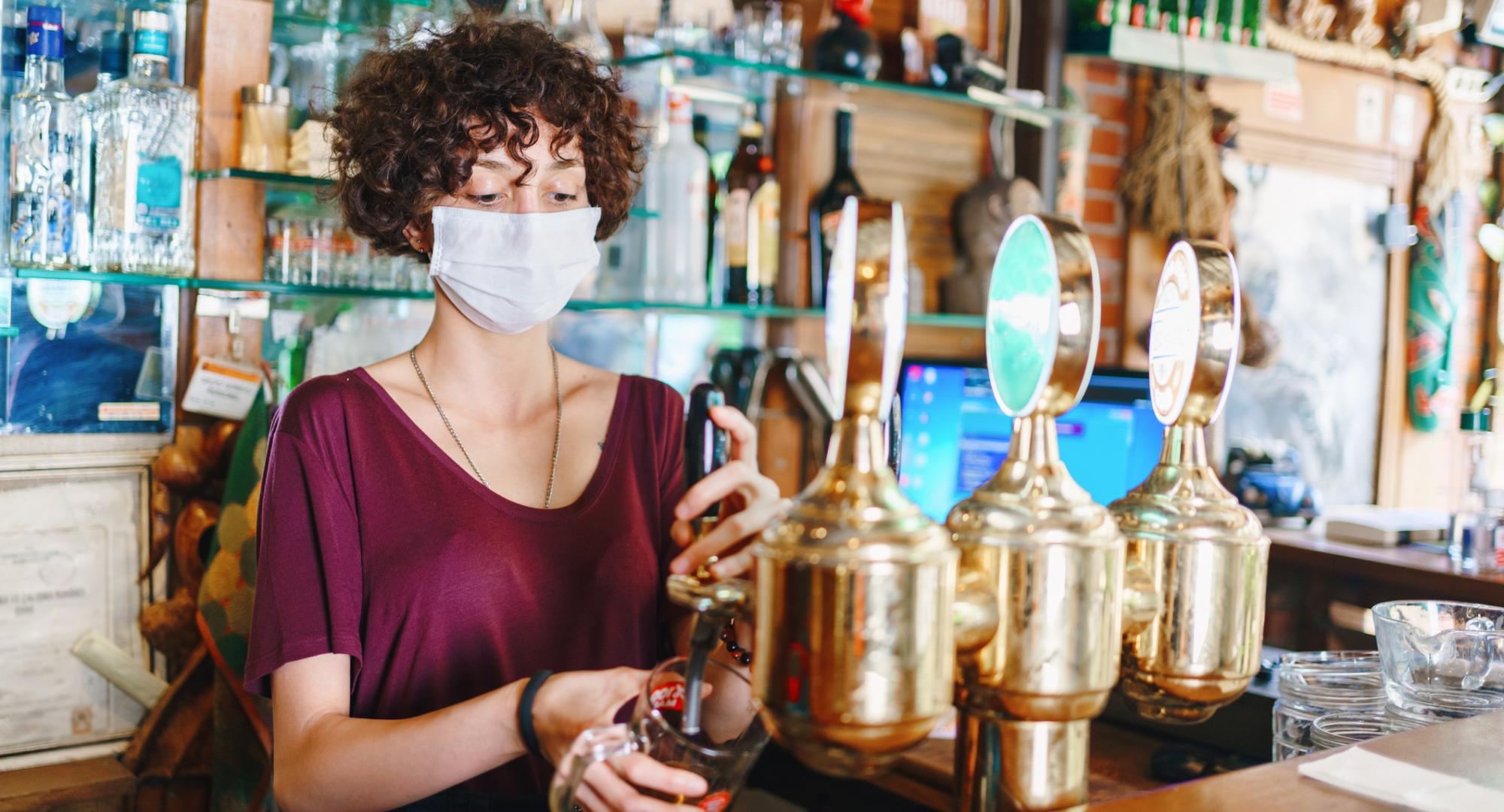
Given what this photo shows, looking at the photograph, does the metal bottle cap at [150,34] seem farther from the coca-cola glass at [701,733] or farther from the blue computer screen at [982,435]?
the coca-cola glass at [701,733]

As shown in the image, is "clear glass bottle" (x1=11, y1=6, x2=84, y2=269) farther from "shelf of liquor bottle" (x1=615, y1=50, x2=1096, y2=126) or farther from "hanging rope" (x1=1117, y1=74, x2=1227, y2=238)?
"hanging rope" (x1=1117, y1=74, x2=1227, y2=238)

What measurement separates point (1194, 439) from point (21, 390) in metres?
1.74

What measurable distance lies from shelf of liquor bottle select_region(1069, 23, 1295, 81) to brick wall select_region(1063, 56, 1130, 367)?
0.32 ft

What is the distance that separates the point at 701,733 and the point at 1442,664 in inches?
29.0

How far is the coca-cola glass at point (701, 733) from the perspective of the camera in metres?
0.62

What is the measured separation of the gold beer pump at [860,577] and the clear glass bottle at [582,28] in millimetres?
1806

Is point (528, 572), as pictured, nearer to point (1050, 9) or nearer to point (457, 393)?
point (457, 393)

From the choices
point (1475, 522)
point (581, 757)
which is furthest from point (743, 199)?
point (581, 757)

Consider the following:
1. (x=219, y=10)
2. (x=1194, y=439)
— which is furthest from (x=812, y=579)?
(x=219, y=10)

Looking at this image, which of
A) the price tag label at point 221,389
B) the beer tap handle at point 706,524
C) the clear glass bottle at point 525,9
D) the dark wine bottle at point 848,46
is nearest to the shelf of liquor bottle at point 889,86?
the dark wine bottle at point 848,46

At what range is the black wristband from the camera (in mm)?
857

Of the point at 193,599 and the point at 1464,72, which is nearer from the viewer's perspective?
the point at 193,599

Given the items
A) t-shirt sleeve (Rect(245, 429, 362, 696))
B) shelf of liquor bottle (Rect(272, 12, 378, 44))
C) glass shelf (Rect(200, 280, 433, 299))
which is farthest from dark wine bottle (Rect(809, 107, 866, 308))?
t-shirt sleeve (Rect(245, 429, 362, 696))

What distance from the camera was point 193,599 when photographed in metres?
1.89
